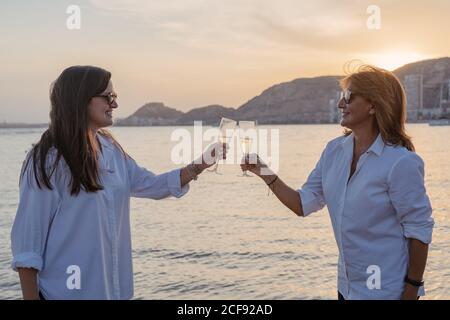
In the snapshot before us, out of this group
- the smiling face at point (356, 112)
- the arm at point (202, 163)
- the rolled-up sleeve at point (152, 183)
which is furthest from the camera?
the arm at point (202, 163)

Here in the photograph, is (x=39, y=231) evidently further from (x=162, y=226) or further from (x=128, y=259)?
(x=162, y=226)

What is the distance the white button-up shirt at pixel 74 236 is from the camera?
10.3ft

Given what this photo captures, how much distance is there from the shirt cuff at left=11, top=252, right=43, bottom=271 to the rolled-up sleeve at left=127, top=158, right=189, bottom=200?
0.92 metres

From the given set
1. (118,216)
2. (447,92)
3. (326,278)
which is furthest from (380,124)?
(447,92)

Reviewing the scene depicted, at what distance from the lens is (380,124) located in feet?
11.6

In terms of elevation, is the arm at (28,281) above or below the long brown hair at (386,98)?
below

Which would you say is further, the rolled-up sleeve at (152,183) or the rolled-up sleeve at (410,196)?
the rolled-up sleeve at (152,183)

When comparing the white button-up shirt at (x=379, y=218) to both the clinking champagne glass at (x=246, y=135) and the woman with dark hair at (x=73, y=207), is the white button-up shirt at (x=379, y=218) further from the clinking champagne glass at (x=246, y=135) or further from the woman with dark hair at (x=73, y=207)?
the woman with dark hair at (x=73, y=207)

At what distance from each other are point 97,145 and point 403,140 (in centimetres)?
180

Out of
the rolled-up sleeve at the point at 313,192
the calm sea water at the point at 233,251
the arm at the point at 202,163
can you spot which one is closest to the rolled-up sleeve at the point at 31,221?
the arm at the point at 202,163

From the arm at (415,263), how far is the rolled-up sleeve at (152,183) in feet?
5.18

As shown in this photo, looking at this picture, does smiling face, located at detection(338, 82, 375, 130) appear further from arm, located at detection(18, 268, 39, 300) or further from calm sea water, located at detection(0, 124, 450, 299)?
calm sea water, located at detection(0, 124, 450, 299)

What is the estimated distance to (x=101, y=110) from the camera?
3486mm
